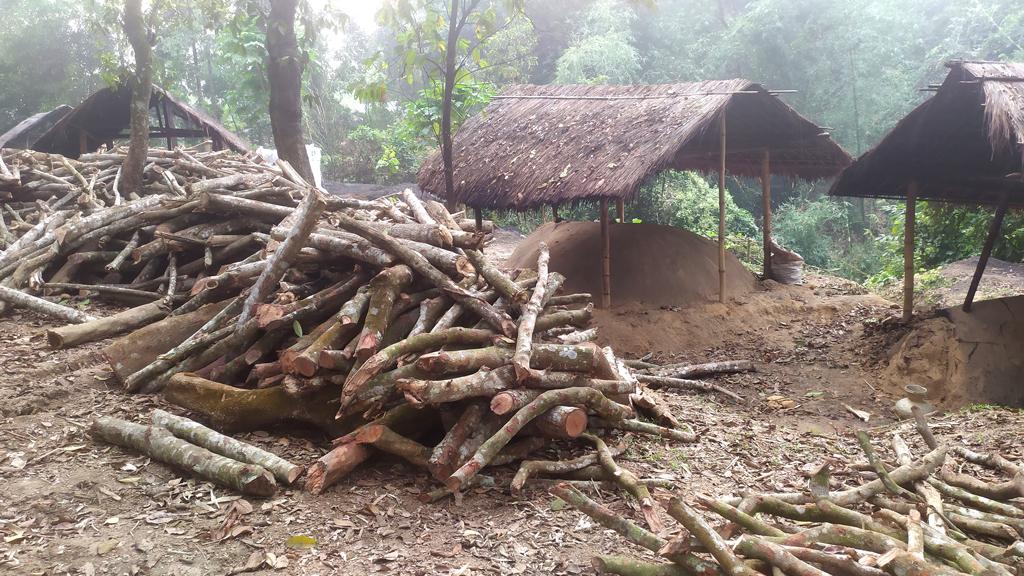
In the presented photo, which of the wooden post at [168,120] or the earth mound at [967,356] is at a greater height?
the wooden post at [168,120]

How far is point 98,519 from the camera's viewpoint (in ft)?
11.1

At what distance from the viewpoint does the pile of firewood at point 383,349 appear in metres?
3.92

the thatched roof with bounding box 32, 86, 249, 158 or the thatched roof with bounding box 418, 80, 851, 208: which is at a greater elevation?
the thatched roof with bounding box 32, 86, 249, 158

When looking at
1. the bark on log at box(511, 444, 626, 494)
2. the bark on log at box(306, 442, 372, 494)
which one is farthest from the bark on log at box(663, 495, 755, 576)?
the bark on log at box(306, 442, 372, 494)

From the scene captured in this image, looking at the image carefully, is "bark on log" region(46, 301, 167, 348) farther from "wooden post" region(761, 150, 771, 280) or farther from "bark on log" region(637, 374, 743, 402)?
"wooden post" region(761, 150, 771, 280)

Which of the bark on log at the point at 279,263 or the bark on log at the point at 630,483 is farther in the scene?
the bark on log at the point at 279,263

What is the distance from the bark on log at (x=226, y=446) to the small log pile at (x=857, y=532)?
152cm

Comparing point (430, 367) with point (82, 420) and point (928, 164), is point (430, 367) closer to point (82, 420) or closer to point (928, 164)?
point (82, 420)

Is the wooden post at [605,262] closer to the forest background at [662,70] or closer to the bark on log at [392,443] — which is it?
the forest background at [662,70]

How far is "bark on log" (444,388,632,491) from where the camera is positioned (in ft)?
11.9

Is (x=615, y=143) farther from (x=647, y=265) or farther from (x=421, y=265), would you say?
(x=421, y=265)

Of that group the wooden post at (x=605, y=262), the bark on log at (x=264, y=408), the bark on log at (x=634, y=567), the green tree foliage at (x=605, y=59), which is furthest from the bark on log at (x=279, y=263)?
the green tree foliage at (x=605, y=59)

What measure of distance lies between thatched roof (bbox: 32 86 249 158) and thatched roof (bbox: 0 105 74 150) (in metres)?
1.61

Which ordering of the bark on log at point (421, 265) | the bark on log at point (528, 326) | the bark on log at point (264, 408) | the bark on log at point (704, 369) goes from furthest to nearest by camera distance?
the bark on log at point (704, 369) < the bark on log at point (421, 265) < the bark on log at point (264, 408) < the bark on log at point (528, 326)
